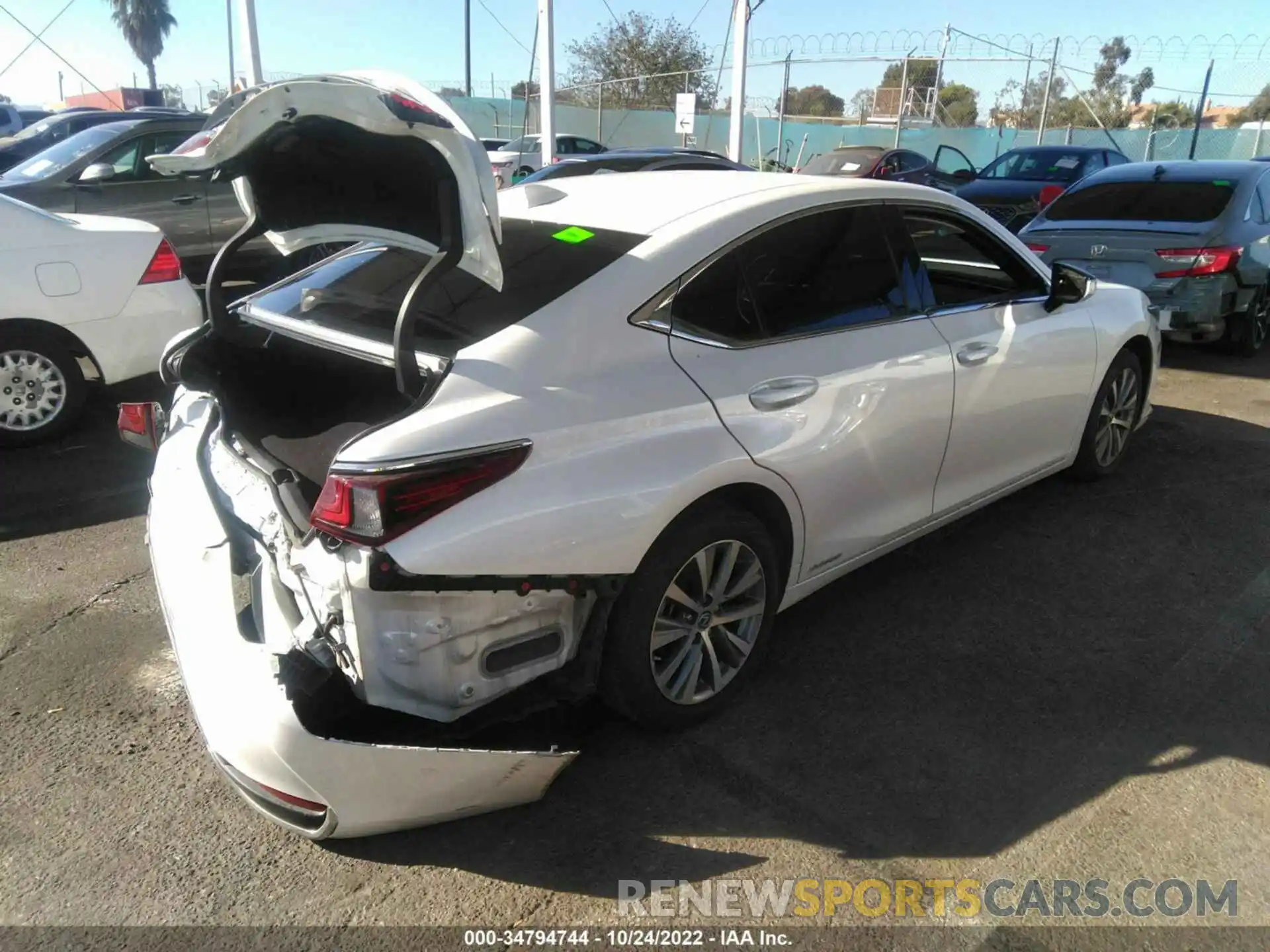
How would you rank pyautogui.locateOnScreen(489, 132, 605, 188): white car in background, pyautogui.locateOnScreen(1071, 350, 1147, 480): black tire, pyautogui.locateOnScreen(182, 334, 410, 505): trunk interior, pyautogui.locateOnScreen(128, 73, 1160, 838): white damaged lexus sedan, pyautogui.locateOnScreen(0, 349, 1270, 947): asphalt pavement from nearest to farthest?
pyautogui.locateOnScreen(128, 73, 1160, 838): white damaged lexus sedan → pyautogui.locateOnScreen(0, 349, 1270, 947): asphalt pavement → pyautogui.locateOnScreen(182, 334, 410, 505): trunk interior → pyautogui.locateOnScreen(1071, 350, 1147, 480): black tire → pyautogui.locateOnScreen(489, 132, 605, 188): white car in background

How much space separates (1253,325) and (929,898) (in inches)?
293

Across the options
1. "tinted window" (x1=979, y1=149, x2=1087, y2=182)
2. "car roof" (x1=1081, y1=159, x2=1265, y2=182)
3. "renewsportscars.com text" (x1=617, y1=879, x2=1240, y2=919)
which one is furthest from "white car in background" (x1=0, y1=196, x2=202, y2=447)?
"tinted window" (x1=979, y1=149, x2=1087, y2=182)

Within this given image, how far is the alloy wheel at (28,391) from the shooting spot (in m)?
5.36

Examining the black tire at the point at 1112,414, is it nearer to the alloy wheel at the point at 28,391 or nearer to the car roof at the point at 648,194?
the car roof at the point at 648,194

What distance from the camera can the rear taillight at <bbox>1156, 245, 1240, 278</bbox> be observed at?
7.09 metres

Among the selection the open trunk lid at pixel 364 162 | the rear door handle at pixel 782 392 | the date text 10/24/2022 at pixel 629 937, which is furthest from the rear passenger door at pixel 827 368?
the date text 10/24/2022 at pixel 629 937

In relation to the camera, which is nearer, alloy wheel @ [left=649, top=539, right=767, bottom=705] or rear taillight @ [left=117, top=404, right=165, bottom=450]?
alloy wheel @ [left=649, top=539, right=767, bottom=705]

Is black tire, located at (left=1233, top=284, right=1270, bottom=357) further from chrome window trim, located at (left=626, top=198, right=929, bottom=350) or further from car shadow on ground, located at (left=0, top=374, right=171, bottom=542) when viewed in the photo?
car shadow on ground, located at (left=0, top=374, right=171, bottom=542)

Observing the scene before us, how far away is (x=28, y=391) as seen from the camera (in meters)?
5.43

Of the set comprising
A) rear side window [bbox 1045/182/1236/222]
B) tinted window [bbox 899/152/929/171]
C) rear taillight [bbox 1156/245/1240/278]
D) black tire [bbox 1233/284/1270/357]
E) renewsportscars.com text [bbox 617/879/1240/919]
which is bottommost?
renewsportscars.com text [bbox 617/879/1240/919]

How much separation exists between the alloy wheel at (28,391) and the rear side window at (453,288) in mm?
2828

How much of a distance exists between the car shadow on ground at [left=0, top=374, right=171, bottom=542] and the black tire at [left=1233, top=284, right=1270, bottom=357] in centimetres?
808

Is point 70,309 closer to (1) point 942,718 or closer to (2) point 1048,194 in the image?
(1) point 942,718

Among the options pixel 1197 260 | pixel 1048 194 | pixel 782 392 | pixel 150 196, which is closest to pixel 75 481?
pixel 782 392
